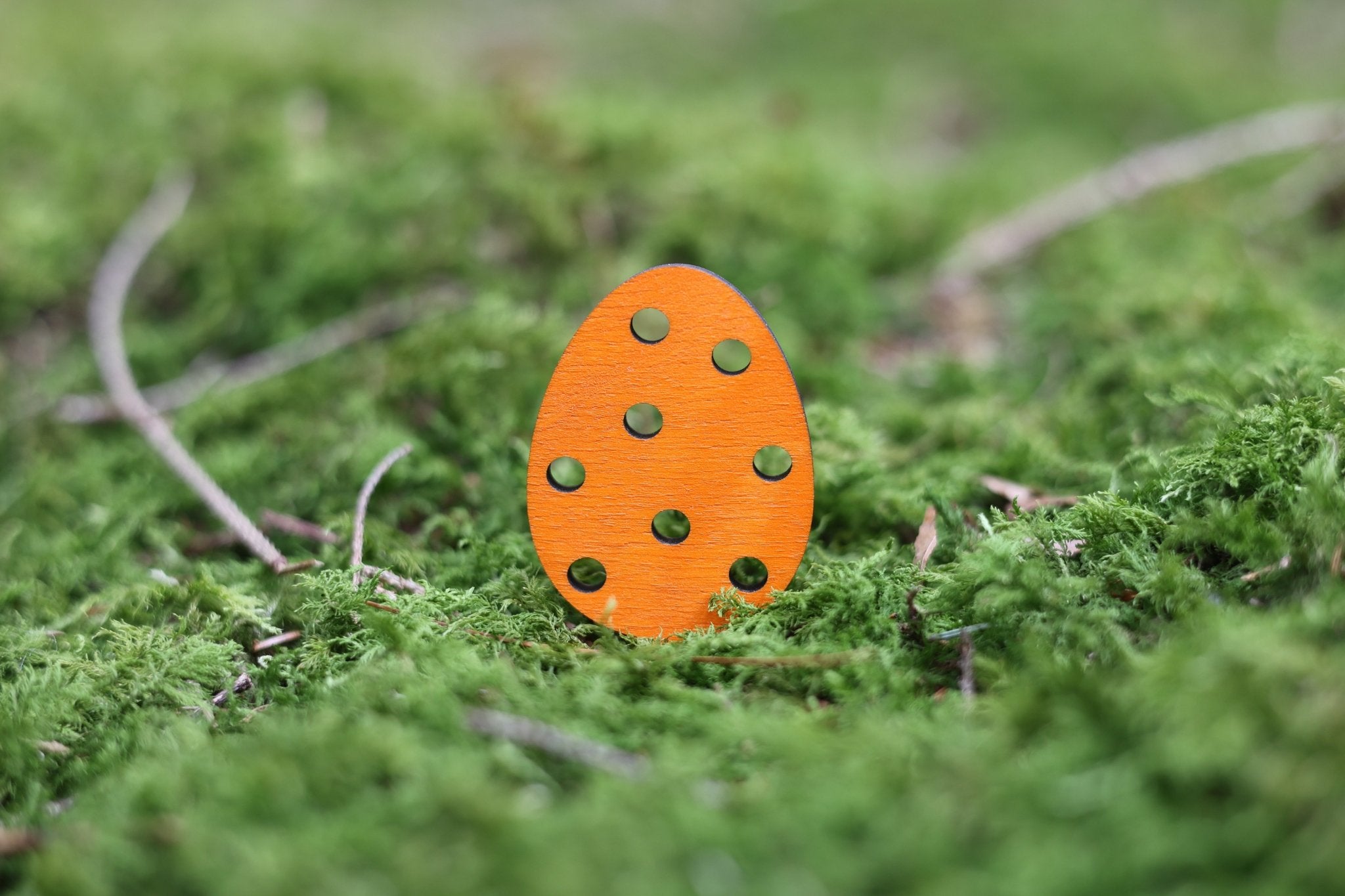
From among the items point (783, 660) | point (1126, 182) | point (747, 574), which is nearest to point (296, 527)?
point (747, 574)

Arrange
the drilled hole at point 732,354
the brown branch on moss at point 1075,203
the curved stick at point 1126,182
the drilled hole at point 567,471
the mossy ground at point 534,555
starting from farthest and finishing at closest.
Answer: the curved stick at point 1126,182 < the brown branch on moss at point 1075,203 < the drilled hole at point 732,354 < the drilled hole at point 567,471 < the mossy ground at point 534,555

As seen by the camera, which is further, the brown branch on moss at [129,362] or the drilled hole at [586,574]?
the brown branch on moss at [129,362]

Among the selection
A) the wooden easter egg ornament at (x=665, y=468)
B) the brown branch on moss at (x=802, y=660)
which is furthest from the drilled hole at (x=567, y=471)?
the brown branch on moss at (x=802, y=660)

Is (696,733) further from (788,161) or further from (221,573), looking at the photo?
(788,161)

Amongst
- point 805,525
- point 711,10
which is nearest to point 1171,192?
point 805,525

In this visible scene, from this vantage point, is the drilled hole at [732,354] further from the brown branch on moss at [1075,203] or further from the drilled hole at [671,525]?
the drilled hole at [671,525]

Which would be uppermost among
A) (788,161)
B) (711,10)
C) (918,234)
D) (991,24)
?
(711,10)

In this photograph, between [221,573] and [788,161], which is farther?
[788,161]
